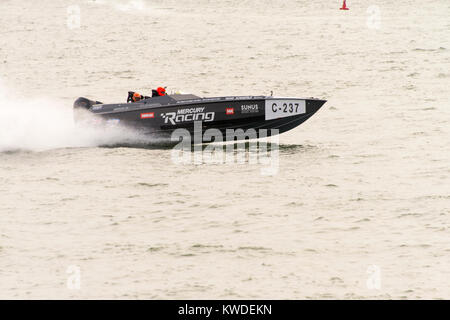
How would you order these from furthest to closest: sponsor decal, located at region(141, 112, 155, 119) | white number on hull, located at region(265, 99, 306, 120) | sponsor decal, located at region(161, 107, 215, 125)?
1. sponsor decal, located at region(141, 112, 155, 119)
2. sponsor decal, located at region(161, 107, 215, 125)
3. white number on hull, located at region(265, 99, 306, 120)

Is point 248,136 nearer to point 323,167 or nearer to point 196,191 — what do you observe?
point 323,167

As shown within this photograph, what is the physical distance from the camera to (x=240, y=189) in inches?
656

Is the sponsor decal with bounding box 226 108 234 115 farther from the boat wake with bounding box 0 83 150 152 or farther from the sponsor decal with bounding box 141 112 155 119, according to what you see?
the boat wake with bounding box 0 83 150 152

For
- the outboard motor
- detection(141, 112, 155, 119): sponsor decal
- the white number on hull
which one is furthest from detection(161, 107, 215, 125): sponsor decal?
the outboard motor

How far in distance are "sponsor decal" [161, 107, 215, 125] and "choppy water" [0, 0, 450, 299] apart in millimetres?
888

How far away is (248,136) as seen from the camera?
65.2ft

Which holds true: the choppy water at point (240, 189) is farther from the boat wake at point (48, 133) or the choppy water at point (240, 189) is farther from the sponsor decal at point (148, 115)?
the sponsor decal at point (148, 115)

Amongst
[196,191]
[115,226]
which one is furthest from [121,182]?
[115,226]

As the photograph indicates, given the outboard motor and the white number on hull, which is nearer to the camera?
the white number on hull

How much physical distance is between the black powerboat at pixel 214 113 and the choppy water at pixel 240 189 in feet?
2.02

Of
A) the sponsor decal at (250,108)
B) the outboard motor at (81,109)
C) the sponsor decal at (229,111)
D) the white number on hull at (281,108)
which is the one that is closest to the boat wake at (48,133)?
the outboard motor at (81,109)

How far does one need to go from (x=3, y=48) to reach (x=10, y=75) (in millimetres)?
6803

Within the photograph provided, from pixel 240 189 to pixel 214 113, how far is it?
3441mm

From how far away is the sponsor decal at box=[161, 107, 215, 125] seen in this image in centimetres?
1962
